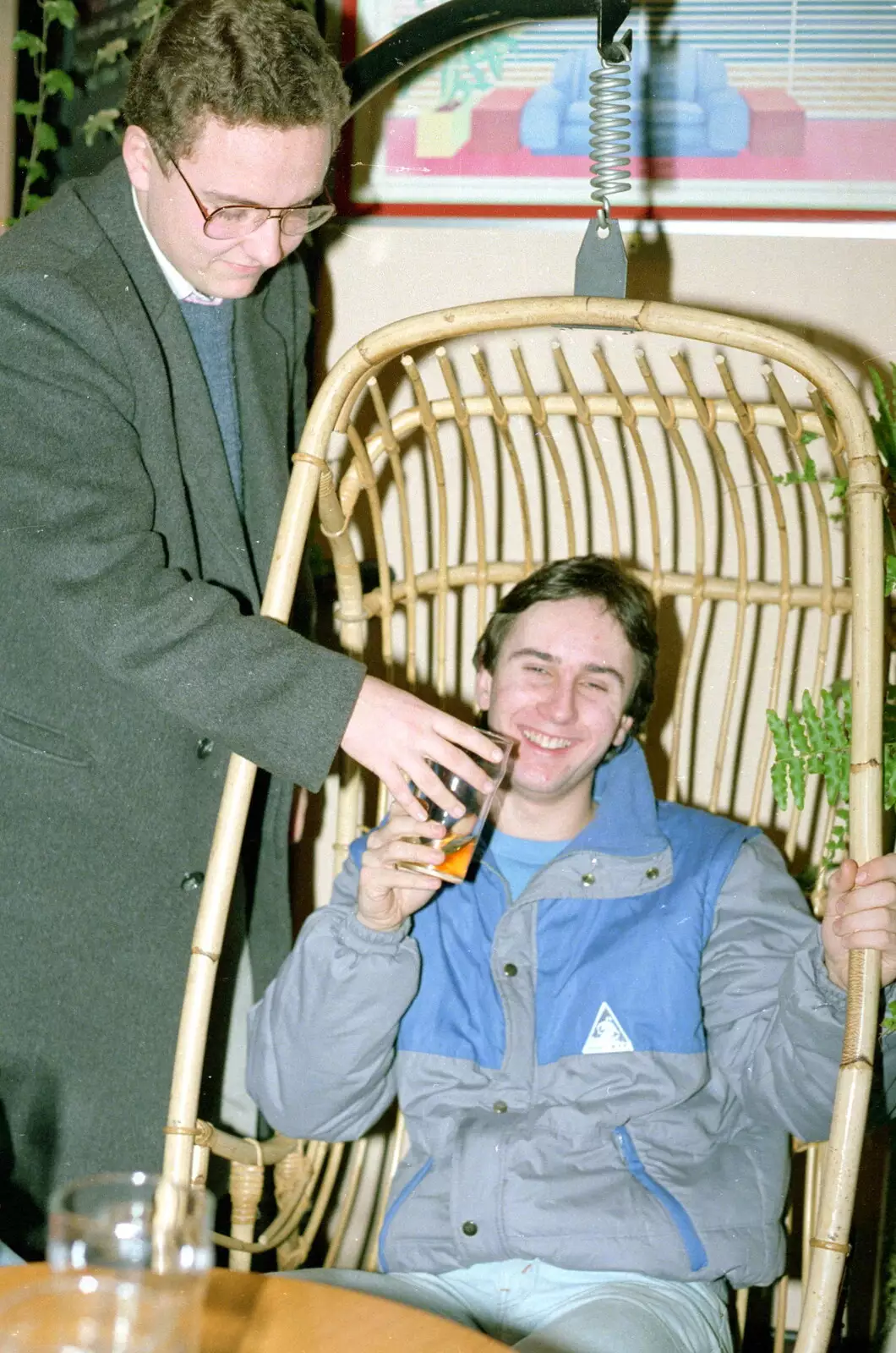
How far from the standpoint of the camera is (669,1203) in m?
1.47

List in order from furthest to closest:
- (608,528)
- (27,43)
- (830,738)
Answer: (608,528), (27,43), (830,738)

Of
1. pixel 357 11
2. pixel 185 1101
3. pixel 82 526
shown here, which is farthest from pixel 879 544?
pixel 357 11

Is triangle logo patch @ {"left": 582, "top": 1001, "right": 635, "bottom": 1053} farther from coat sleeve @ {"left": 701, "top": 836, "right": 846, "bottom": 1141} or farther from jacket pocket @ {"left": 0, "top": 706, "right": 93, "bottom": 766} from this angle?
jacket pocket @ {"left": 0, "top": 706, "right": 93, "bottom": 766}

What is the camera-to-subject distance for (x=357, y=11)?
2.25 m

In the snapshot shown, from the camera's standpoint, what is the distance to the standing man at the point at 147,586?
134 cm

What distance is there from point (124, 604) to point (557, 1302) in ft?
2.81

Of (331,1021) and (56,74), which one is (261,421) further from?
(56,74)

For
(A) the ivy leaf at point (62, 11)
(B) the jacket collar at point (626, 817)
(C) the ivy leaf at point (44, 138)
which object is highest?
(A) the ivy leaf at point (62, 11)

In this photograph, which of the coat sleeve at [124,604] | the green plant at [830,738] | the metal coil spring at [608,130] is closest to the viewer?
the coat sleeve at [124,604]

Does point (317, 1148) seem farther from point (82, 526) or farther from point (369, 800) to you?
point (82, 526)

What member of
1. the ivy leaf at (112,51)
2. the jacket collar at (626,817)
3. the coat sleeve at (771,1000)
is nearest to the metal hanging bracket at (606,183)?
the jacket collar at (626,817)

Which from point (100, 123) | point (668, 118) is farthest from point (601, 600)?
point (100, 123)

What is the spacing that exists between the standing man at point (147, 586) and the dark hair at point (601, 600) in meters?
0.32

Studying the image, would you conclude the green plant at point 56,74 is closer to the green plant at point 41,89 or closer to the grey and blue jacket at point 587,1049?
the green plant at point 41,89
